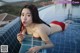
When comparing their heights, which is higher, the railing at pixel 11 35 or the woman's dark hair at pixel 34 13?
the woman's dark hair at pixel 34 13

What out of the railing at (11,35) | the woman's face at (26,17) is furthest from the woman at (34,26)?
the railing at (11,35)

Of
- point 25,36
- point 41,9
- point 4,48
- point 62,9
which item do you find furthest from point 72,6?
point 4,48

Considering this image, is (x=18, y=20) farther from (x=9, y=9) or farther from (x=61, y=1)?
(x=61, y=1)

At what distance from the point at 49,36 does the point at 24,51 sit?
0.83 feet

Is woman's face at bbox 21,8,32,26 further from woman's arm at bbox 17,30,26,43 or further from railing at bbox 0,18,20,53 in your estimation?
railing at bbox 0,18,20,53

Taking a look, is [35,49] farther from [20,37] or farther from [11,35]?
[11,35]

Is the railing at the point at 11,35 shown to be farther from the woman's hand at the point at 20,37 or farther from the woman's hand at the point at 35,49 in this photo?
the woman's hand at the point at 35,49

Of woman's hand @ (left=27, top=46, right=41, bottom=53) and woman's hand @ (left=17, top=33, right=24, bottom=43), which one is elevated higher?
woman's hand @ (left=17, top=33, right=24, bottom=43)

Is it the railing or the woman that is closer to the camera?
the woman

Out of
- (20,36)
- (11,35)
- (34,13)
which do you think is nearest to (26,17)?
(34,13)

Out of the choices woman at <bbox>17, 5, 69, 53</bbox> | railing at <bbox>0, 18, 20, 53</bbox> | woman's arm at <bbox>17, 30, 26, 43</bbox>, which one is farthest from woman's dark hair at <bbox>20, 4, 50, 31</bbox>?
railing at <bbox>0, 18, 20, 53</bbox>

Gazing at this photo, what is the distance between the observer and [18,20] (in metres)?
2.68

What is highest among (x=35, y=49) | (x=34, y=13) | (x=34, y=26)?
(x=34, y=13)

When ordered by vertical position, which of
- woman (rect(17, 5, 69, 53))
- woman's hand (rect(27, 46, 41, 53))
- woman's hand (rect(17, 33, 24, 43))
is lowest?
woman's hand (rect(27, 46, 41, 53))
